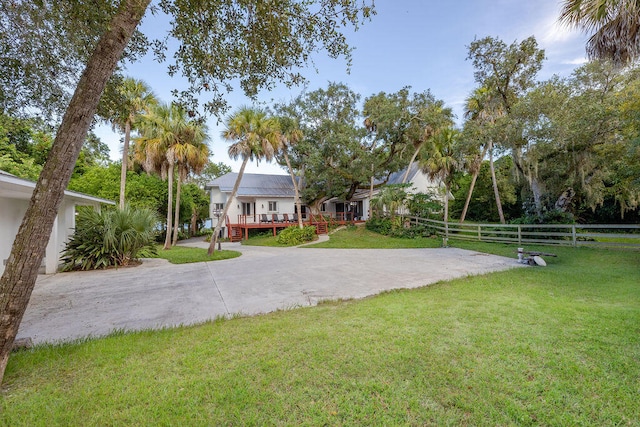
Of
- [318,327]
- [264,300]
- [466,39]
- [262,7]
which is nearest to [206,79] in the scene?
[262,7]

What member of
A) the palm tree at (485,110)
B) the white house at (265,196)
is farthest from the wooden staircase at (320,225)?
the palm tree at (485,110)

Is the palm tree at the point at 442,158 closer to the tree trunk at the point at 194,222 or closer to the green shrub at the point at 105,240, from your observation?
the green shrub at the point at 105,240

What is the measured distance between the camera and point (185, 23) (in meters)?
4.09

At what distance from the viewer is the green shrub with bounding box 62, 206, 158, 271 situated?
8.21 metres

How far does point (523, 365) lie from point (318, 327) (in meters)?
2.12

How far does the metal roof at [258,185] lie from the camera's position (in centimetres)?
2158

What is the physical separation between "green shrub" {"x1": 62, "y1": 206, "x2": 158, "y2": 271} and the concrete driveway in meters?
0.74

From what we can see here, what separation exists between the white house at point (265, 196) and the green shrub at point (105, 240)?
11.0m

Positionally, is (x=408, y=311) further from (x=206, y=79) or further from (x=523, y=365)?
(x=206, y=79)

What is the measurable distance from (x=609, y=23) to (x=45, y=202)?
989cm

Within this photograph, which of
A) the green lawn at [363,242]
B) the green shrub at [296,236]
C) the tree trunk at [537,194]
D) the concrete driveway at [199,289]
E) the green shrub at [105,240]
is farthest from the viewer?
the green shrub at [296,236]

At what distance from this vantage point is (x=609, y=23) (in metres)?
5.66

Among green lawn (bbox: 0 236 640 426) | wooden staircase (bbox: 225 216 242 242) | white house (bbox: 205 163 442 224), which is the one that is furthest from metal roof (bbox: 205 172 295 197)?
green lawn (bbox: 0 236 640 426)

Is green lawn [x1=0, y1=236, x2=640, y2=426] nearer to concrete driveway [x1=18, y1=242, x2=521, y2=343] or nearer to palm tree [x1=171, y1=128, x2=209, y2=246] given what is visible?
concrete driveway [x1=18, y1=242, x2=521, y2=343]
